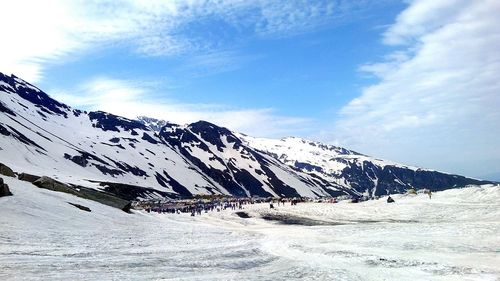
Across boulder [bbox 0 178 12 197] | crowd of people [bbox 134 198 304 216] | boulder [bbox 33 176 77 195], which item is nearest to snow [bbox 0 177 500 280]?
boulder [bbox 0 178 12 197]

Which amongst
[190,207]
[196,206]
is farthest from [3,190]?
[196,206]

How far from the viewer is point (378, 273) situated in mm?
19453

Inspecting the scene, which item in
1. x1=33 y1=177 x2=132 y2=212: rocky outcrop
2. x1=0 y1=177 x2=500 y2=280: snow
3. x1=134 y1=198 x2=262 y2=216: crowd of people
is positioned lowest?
x1=134 y1=198 x2=262 y2=216: crowd of people

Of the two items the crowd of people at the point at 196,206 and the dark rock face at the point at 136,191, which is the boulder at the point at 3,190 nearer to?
the crowd of people at the point at 196,206

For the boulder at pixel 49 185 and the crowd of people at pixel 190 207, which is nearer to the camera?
the boulder at pixel 49 185

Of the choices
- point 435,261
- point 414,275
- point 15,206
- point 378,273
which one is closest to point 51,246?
point 15,206

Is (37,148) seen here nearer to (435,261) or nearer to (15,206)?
(15,206)

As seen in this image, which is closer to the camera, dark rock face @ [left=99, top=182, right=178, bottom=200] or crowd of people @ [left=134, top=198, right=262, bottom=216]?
crowd of people @ [left=134, top=198, right=262, bottom=216]

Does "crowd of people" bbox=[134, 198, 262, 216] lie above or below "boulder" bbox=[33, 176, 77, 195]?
below

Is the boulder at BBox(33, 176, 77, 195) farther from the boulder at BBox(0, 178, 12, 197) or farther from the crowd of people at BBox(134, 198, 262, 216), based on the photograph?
the crowd of people at BBox(134, 198, 262, 216)

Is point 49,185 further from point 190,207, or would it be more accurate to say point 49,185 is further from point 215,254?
point 190,207

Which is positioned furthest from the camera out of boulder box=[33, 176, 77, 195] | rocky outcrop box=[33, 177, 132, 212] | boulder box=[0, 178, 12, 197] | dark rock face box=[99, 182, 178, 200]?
dark rock face box=[99, 182, 178, 200]

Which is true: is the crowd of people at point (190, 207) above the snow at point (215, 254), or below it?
below

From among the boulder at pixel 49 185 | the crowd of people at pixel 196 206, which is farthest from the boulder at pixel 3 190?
the crowd of people at pixel 196 206
